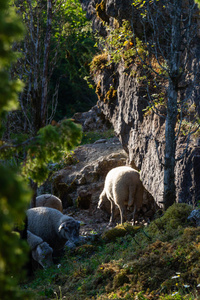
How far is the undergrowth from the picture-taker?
4934 mm

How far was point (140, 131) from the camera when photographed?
34.2ft

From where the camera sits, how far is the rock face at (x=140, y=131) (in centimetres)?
822

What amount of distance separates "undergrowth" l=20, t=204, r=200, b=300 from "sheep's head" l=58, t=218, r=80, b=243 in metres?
0.94

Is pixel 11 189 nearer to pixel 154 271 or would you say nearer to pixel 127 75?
pixel 154 271

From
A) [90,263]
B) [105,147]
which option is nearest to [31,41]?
[105,147]

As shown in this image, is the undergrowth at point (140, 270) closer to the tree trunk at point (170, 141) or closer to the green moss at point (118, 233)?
the tree trunk at point (170, 141)

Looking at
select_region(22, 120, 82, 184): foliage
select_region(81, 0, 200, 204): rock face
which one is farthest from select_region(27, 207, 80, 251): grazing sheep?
select_region(22, 120, 82, 184): foliage

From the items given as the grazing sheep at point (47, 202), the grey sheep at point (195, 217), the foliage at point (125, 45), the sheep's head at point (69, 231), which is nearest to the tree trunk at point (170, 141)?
the grey sheep at point (195, 217)

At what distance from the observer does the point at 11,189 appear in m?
1.89

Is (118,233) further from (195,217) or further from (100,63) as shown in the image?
(100,63)

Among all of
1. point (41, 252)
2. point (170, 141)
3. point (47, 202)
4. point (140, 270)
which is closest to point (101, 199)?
point (47, 202)

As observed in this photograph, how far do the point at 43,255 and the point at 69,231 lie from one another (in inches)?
38.4

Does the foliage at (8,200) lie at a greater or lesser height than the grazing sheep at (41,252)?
greater

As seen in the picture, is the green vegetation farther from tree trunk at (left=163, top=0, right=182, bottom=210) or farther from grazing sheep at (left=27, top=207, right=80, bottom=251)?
tree trunk at (left=163, top=0, right=182, bottom=210)
